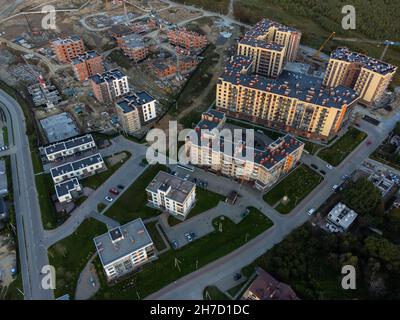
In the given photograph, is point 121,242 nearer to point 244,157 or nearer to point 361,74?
point 244,157

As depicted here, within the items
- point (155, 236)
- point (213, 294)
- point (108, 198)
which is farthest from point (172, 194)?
point (213, 294)

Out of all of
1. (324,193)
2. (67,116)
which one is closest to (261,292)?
(324,193)

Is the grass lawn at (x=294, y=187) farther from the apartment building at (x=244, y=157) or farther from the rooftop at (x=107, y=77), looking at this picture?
the rooftop at (x=107, y=77)

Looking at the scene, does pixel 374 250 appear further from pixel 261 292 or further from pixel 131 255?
pixel 131 255

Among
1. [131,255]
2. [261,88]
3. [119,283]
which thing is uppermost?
[261,88]

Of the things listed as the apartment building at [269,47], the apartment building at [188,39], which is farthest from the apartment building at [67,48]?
the apartment building at [269,47]
